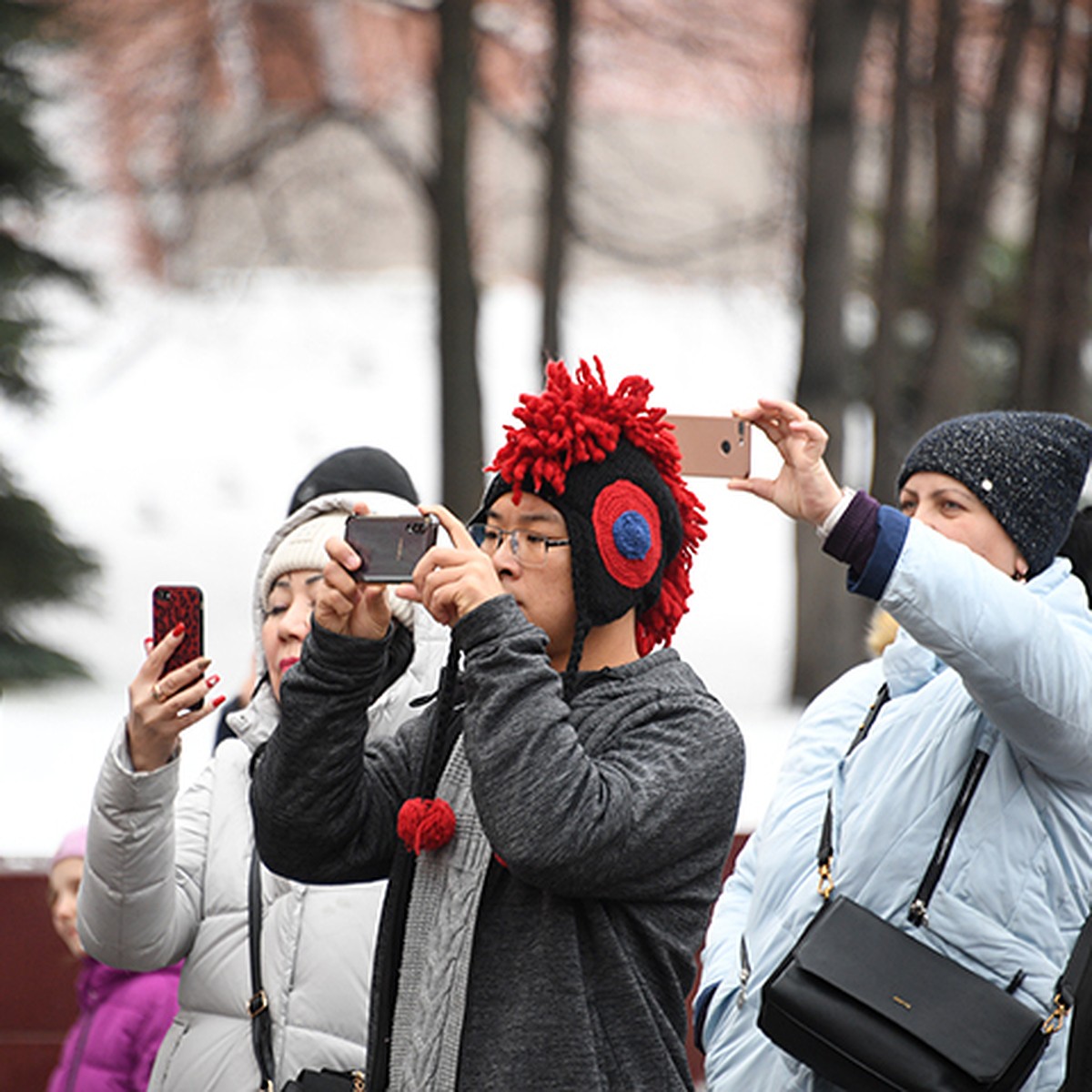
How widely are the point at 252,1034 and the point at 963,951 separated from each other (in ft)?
3.62

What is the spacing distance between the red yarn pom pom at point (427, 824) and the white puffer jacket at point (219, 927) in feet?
1.82

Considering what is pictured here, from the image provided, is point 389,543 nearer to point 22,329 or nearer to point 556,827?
point 556,827

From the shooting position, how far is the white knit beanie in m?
2.85

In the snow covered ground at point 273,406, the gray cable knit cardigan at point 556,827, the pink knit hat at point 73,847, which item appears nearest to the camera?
the gray cable knit cardigan at point 556,827

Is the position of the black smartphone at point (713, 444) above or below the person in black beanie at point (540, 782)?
above

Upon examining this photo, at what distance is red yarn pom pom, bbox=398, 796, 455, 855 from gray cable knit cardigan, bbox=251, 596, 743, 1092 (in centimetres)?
7

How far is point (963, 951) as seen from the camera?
235 centimetres

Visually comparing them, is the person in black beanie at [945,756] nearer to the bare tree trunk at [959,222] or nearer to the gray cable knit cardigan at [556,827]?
the gray cable knit cardigan at [556,827]

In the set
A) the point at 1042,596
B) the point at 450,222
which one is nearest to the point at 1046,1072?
the point at 1042,596

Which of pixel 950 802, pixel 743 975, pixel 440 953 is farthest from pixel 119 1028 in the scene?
pixel 950 802

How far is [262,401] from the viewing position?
11.9 m

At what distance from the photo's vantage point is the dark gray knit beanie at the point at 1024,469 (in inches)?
101

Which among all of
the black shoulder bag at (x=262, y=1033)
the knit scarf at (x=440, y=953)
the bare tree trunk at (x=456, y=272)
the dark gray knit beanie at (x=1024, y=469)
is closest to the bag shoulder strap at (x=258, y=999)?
the black shoulder bag at (x=262, y=1033)

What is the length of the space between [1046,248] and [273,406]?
5512mm
